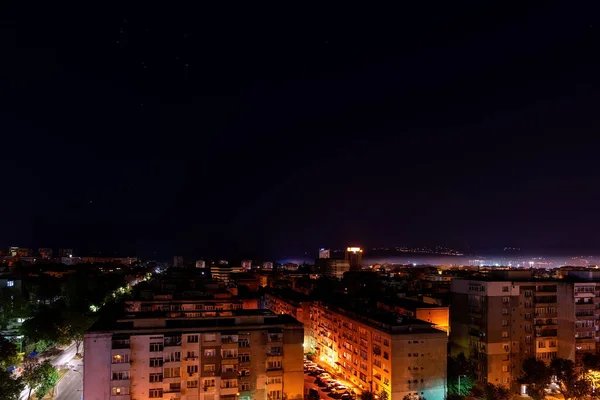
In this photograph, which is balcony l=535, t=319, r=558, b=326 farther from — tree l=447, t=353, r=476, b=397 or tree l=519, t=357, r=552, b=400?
tree l=447, t=353, r=476, b=397

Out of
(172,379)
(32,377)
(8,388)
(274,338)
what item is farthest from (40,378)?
(274,338)

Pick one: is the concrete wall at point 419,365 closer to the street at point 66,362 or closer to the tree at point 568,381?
the tree at point 568,381

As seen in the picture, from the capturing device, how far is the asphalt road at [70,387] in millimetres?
19264

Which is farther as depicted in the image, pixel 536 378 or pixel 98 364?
pixel 536 378

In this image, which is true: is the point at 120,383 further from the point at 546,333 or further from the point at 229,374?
the point at 546,333

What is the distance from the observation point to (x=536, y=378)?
1933cm

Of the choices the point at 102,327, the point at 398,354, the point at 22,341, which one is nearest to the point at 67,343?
the point at 22,341

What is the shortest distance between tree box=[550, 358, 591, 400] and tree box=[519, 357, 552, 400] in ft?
1.35

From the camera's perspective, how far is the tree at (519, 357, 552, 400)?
1897cm

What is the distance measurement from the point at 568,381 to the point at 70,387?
20.9 metres

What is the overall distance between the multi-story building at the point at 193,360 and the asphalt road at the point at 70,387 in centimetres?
493

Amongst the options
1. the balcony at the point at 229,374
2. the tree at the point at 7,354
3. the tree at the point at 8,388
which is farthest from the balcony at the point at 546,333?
the tree at the point at 7,354

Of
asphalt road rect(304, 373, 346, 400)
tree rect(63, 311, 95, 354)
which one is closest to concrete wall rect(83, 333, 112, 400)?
asphalt road rect(304, 373, 346, 400)

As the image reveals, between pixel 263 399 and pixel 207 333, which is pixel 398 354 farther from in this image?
pixel 207 333
